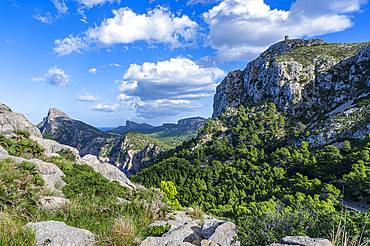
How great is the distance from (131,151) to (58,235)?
140 meters

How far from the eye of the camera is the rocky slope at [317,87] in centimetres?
4600

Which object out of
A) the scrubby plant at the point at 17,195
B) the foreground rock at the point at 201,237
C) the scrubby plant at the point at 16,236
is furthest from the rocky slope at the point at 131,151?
the scrubby plant at the point at 16,236

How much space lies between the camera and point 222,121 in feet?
287

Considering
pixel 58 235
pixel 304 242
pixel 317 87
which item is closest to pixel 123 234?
pixel 58 235

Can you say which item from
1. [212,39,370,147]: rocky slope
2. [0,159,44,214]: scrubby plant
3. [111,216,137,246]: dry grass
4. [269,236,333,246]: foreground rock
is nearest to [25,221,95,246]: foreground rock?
[111,216,137,246]: dry grass

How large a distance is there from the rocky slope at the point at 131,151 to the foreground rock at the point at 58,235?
4346 inches

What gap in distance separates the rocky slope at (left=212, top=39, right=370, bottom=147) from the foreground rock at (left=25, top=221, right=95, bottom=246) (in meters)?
56.0

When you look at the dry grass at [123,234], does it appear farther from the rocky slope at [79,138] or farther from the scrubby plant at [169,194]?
the rocky slope at [79,138]

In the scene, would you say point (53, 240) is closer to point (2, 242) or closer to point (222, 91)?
point (2, 242)

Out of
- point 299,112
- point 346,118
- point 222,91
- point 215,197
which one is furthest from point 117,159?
point 346,118

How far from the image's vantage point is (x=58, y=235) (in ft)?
11.9

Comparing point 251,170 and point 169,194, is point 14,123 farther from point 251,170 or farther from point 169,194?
point 251,170

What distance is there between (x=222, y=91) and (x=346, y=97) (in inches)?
2422

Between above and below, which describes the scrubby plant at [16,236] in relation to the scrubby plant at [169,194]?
above
